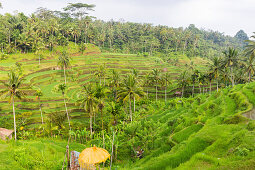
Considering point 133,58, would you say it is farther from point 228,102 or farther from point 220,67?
point 228,102

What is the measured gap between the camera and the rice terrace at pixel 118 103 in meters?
10.2

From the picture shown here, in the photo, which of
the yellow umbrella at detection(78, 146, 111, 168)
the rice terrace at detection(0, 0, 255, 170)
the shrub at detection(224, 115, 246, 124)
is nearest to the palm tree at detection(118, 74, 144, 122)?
the rice terrace at detection(0, 0, 255, 170)

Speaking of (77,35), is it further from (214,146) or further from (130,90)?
(214,146)

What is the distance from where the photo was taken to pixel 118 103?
120 feet

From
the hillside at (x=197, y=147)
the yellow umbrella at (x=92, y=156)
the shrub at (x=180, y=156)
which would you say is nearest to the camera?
the yellow umbrella at (x=92, y=156)

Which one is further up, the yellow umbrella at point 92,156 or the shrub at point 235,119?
the yellow umbrella at point 92,156

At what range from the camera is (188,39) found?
99.5 metres

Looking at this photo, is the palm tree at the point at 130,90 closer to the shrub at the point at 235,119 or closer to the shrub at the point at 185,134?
the shrub at the point at 185,134

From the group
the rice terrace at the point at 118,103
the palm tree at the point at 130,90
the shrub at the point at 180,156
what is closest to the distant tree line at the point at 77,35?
the rice terrace at the point at 118,103

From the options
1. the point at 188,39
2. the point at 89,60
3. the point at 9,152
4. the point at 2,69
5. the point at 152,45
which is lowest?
the point at 9,152

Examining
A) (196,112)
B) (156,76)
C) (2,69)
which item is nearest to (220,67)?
(156,76)

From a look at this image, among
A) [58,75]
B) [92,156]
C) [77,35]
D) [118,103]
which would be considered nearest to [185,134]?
[92,156]

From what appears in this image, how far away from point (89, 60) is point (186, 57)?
53811 millimetres

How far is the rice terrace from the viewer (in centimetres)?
1025
